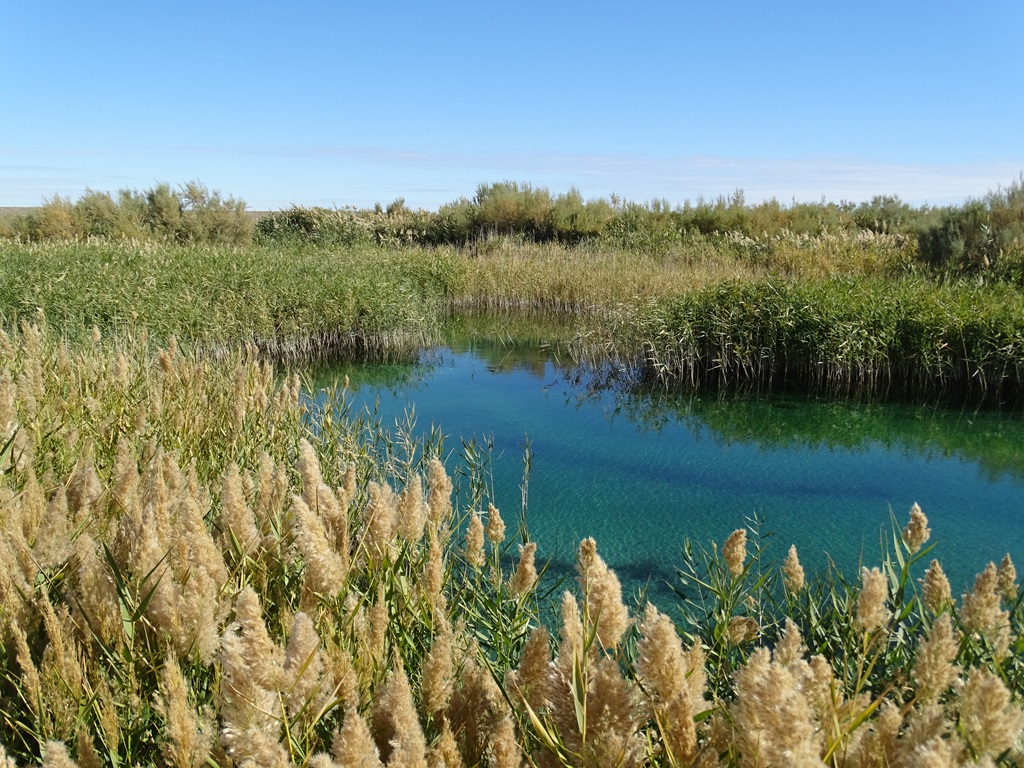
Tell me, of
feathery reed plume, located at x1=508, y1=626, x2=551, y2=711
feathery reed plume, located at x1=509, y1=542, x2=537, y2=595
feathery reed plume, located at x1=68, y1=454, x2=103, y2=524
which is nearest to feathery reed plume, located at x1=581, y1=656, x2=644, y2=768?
feathery reed plume, located at x1=508, y1=626, x2=551, y2=711

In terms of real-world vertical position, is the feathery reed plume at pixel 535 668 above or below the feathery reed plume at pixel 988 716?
below

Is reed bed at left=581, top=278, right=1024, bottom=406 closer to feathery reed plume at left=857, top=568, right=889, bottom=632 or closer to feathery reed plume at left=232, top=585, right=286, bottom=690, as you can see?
feathery reed plume at left=857, top=568, right=889, bottom=632

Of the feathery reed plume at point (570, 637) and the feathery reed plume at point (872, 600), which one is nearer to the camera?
the feathery reed plume at point (570, 637)

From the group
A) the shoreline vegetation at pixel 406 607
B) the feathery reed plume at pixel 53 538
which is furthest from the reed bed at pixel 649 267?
the feathery reed plume at pixel 53 538

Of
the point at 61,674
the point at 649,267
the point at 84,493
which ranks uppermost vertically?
the point at 649,267

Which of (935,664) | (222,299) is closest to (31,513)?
(935,664)

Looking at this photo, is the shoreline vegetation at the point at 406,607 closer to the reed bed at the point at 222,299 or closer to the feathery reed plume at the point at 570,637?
the feathery reed plume at the point at 570,637

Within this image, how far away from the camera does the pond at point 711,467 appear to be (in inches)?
204

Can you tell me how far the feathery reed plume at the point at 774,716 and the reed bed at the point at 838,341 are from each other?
29.4 feet

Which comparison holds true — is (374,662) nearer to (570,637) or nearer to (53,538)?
(570,637)

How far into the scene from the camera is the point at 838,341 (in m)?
9.23

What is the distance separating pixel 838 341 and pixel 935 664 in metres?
8.74

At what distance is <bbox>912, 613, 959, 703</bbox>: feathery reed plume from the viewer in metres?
1.13

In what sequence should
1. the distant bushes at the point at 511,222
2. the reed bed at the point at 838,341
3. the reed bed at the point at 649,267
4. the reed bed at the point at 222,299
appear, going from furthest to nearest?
the distant bushes at the point at 511,222 → the reed bed at the point at 649,267 → the reed bed at the point at 222,299 → the reed bed at the point at 838,341
